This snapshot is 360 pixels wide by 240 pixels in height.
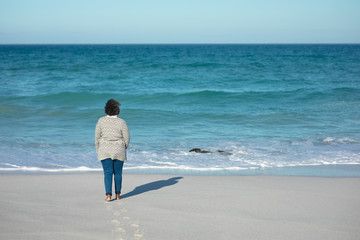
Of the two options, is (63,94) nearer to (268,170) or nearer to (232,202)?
(268,170)

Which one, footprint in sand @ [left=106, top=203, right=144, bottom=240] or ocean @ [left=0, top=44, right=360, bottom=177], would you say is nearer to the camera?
footprint in sand @ [left=106, top=203, right=144, bottom=240]

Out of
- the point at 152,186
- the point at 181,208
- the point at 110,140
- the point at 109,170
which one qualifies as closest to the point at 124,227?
the point at 181,208

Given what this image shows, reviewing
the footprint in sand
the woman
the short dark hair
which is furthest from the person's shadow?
the short dark hair

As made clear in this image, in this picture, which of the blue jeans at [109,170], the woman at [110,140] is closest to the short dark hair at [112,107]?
the woman at [110,140]

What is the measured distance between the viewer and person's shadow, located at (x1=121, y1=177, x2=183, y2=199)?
5.98m

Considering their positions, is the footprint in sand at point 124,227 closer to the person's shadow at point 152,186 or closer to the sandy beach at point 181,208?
the sandy beach at point 181,208

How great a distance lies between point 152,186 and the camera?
6410 millimetres

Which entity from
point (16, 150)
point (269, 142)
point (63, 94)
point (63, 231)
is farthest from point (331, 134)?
point (63, 94)

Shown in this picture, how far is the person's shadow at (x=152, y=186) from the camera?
5.98 metres

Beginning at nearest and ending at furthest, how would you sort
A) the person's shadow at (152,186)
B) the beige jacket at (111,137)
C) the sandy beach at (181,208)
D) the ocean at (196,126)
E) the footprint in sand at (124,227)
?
1. the footprint in sand at (124,227)
2. the sandy beach at (181,208)
3. the beige jacket at (111,137)
4. the person's shadow at (152,186)
5. the ocean at (196,126)

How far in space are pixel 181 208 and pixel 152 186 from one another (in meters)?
1.37

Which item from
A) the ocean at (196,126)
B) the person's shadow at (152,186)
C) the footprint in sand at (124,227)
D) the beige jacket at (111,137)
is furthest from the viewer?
the ocean at (196,126)

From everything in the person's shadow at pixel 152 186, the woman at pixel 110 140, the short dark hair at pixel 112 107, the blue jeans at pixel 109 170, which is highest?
the short dark hair at pixel 112 107

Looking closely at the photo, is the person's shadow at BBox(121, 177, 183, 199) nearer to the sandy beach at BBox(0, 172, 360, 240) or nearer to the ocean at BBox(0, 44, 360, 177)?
the sandy beach at BBox(0, 172, 360, 240)
